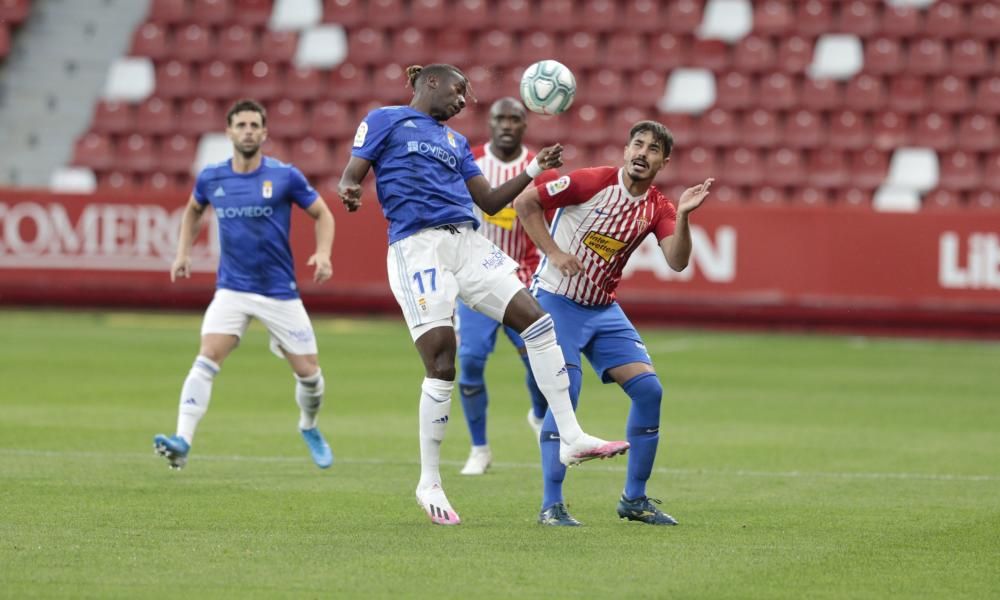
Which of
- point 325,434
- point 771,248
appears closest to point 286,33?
point 771,248

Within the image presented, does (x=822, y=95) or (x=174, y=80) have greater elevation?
(x=174, y=80)

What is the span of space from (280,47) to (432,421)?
1927cm

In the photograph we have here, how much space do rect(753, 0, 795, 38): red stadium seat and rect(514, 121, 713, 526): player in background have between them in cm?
1764

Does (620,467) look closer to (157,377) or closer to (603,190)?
(603,190)

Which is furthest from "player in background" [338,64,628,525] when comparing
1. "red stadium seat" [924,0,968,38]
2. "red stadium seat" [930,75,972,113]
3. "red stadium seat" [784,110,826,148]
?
"red stadium seat" [924,0,968,38]

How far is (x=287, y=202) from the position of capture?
34.4 feet

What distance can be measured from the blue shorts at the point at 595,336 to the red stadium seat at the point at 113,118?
1906cm

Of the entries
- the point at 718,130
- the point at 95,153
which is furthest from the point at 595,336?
the point at 95,153

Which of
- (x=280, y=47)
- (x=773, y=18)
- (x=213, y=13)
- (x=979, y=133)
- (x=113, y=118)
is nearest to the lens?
(x=979, y=133)

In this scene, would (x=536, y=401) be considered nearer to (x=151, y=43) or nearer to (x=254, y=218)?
(x=254, y=218)

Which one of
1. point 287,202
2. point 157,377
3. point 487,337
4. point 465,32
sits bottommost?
point 157,377

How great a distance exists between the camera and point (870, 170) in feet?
79.0

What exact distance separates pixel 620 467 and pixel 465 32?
1622 centimetres

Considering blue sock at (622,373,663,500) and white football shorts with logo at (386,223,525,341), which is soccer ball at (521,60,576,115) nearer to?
white football shorts with logo at (386,223,525,341)
